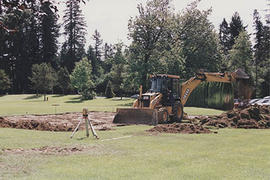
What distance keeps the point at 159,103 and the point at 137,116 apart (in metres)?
2.09

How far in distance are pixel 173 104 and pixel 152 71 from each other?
27.2m

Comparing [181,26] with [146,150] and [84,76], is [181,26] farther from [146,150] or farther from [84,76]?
[146,150]

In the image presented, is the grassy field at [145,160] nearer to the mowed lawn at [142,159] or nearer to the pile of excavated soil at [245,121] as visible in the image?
the mowed lawn at [142,159]

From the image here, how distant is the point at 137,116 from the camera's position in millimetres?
20109

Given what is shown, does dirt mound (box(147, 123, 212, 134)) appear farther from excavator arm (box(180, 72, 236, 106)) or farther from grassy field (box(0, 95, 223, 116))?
grassy field (box(0, 95, 223, 116))

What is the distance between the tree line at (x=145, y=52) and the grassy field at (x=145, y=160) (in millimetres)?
22329

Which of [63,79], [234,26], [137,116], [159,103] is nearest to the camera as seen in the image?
[137,116]

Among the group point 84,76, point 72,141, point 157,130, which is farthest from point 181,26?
point 72,141

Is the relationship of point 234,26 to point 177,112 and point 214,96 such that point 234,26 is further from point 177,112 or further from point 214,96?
point 177,112

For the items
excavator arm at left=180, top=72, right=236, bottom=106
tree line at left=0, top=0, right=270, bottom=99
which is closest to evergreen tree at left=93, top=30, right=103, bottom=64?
tree line at left=0, top=0, right=270, bottom=99

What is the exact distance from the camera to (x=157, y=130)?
16547 millimetres

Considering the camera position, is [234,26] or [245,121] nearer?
[245,121]

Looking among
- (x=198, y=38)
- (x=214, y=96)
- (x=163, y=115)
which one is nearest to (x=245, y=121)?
(x=163, y=115)

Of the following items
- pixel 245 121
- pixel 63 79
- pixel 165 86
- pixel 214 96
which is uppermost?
pixel 63 79
